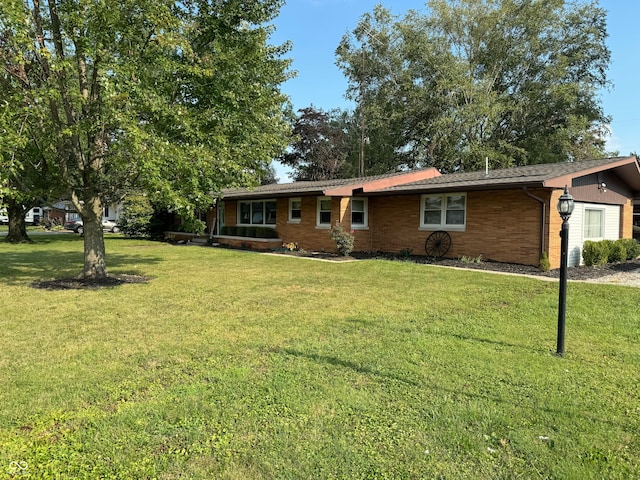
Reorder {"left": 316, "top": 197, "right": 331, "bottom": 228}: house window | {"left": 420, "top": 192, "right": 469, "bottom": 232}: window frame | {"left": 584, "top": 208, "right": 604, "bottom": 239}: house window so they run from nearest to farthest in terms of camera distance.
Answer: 1. {"left": 584, "top": 208, "right": 604, "bottom": 239}: house window
2. {"left": 420, "top": 192, "right": 469, "bottom": 232}: window frame
3. {"left": 316, "top": 197, "right": 331, "bottom": 228}: house window

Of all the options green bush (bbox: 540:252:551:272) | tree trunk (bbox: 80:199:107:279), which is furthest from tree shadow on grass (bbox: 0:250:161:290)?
green bush (bbox: 540:252:551:272)

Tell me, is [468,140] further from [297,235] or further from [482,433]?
[482,433]

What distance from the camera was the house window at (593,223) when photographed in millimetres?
13812

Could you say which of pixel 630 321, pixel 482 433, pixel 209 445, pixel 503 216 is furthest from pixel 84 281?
pixel 503 216

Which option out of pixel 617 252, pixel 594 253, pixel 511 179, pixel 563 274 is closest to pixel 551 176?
pixel 511 179

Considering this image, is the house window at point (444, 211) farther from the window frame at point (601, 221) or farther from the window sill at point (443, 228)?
the window frame at point (601, 221)

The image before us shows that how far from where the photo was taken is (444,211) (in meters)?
14.6

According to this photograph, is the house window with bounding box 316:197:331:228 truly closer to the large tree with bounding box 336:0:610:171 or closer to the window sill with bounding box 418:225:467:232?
the window sill with bounding box 418:225:467:232

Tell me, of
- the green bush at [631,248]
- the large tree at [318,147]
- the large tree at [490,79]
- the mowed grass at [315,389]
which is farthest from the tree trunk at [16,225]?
the green bush at [631,248]

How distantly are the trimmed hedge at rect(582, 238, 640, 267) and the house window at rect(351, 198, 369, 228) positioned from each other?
7.65 m

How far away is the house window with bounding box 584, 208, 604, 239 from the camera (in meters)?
13.8

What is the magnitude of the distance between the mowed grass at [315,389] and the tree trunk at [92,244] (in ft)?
6.73

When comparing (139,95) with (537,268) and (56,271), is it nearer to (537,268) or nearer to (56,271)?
(56,271)

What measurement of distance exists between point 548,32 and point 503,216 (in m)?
22.2
